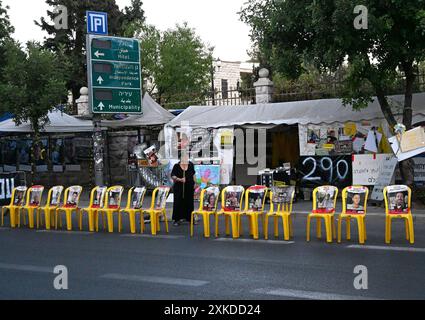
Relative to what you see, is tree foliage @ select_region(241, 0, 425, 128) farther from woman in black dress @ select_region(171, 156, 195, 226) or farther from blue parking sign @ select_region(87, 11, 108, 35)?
woman in black dress @ select_region(171, 156, 195, 226)

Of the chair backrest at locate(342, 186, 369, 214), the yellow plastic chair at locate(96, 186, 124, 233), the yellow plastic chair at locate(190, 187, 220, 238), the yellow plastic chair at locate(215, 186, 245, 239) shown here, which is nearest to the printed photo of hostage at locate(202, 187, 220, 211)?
the yellow plastic chair at locate(190, 187, 220, 238)

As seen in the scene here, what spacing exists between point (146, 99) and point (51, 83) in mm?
3328

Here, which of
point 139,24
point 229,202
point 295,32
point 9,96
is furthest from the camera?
point 139,24

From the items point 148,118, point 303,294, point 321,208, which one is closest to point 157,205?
point 321,208

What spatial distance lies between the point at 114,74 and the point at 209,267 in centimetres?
845

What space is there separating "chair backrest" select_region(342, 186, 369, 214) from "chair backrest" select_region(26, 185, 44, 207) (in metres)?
7.53

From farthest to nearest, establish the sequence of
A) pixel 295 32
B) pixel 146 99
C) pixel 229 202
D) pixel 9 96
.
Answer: pixel 146 99, pixel 9 96, pixel 295 32, pixel 229 202

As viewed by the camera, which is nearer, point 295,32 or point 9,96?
point 295,32

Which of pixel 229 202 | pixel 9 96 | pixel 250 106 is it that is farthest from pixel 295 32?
pixel 9 96

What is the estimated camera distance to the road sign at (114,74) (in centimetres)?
1600

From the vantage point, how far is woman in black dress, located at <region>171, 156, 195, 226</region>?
570 inches

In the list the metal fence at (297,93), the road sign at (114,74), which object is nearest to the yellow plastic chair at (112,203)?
the road sign at (114,74)
